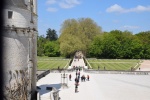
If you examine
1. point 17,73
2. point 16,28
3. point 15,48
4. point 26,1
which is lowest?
point 17,73

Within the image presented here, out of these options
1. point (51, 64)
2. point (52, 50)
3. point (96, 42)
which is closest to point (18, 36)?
point (51, 64)

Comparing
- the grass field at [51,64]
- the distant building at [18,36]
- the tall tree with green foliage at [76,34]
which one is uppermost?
the tall tree with green foliage at [76,34]

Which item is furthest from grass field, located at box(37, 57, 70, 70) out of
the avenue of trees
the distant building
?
the distant building

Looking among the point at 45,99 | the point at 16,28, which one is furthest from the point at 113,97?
the point at 16,28

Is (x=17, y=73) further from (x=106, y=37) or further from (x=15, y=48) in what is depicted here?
(x=106, y=37)

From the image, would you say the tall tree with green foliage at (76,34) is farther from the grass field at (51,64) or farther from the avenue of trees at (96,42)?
the grass field at (51,64)

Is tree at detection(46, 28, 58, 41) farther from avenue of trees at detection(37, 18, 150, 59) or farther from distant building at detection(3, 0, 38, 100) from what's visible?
distant building at detection(3, 0, 38, 100)

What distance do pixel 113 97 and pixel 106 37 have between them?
254ft

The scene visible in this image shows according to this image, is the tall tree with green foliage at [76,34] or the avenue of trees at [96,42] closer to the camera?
the tall tree with green foliage at [76,34]

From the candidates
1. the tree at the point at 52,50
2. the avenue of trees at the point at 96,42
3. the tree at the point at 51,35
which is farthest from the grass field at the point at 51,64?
the tree at the point at 51,35

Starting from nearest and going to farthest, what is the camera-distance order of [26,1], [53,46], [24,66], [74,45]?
[24,66] < [26,1] < [74,45] < [53,46]

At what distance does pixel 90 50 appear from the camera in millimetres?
98000

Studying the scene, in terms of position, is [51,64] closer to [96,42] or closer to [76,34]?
[76,34]

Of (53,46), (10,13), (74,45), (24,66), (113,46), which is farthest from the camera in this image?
(53,46)
